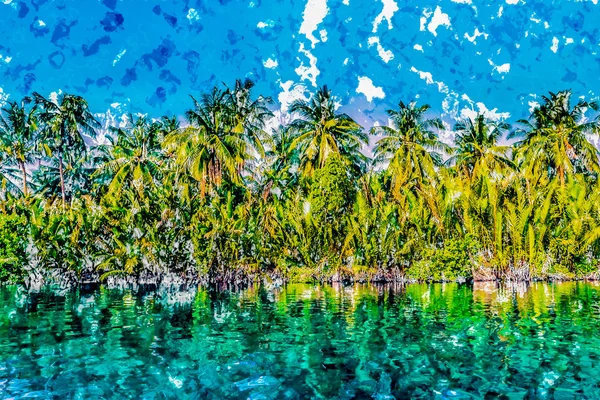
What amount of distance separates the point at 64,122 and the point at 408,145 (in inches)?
1135

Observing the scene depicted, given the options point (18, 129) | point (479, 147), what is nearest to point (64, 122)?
point (18, 129)

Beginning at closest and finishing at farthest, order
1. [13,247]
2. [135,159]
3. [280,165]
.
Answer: [13,247], [135,159], [280,165]

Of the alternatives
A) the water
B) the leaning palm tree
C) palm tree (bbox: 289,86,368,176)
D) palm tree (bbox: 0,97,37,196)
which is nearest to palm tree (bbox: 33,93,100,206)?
palm tree (bbox: 0,97,37,196)

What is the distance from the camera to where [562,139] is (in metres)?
44.0

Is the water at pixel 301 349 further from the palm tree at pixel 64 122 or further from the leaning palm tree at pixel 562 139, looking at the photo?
the palm tree at pixel 64 122

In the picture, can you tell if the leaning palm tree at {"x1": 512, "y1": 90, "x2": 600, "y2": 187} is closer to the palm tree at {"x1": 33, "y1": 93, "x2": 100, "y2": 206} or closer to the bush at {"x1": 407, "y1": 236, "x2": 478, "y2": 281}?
the bush at {"x1": 407, "y1": 236, "x2": 478, "y2": 281}

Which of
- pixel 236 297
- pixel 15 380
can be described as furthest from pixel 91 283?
pixel 15 380

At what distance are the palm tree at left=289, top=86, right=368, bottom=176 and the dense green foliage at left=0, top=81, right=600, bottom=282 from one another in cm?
10

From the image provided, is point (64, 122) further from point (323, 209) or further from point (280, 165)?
point (323, 209)

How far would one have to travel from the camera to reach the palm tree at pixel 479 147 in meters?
41.7

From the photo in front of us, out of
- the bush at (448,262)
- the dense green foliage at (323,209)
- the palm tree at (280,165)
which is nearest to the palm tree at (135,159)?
the dense green foliage at (323,209)

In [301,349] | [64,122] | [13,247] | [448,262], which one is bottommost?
[301,349]

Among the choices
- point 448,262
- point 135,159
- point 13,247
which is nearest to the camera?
point 13,247

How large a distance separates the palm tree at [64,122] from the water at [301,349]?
29519mm
